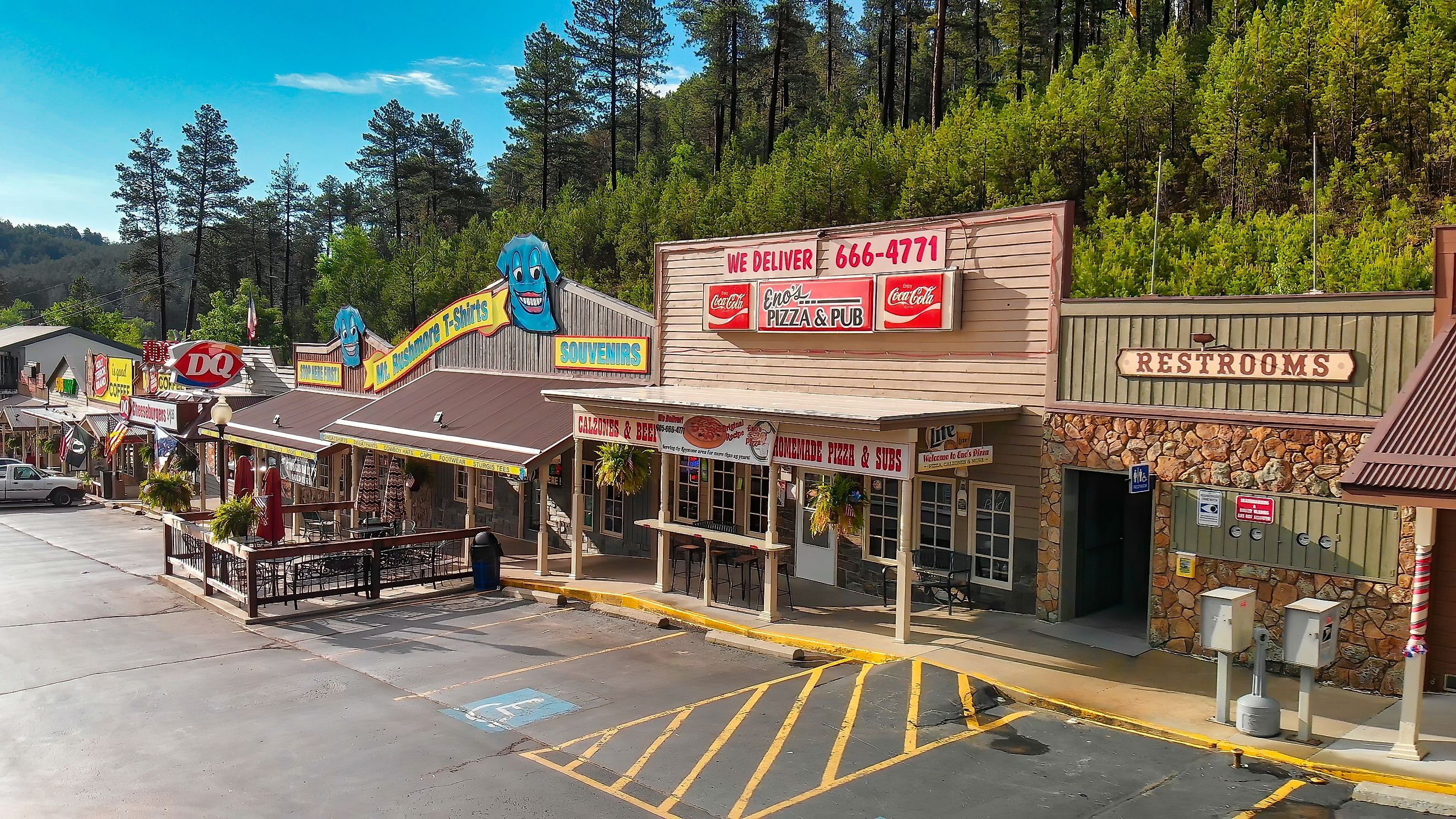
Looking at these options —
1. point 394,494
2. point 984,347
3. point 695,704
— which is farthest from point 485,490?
point 695,704

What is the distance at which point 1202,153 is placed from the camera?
27.9 metres

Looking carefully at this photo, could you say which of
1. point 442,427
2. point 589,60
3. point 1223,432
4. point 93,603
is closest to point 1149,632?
point 1223,432

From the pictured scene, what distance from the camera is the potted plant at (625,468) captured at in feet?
55.6

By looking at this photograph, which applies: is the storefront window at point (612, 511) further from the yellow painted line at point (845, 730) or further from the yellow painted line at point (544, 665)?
the yellow painted line at point (845, 730)

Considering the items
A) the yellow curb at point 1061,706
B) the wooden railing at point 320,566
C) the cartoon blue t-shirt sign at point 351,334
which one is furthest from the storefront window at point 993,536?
the cartoon blue t-shirt sign at point 351,334

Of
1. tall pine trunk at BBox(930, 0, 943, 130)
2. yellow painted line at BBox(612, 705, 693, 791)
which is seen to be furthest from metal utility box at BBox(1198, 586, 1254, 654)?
tall pine trunk at BBox(930, 0, 943, 130)

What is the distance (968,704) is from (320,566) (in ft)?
36.3

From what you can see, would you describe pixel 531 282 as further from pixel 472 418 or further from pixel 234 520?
pixel 234 520

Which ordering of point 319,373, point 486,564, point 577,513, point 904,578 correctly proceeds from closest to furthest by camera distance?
point 904,578, point 577,513, point 486,564, point 319,373

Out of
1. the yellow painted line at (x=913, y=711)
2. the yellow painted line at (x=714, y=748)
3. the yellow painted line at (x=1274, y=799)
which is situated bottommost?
the yellow painted line at (x=714, y=748)

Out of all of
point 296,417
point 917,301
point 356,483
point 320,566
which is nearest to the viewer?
point 917,301

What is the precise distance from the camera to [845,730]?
9617mm

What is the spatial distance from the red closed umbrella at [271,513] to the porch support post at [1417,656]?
15.3 metres

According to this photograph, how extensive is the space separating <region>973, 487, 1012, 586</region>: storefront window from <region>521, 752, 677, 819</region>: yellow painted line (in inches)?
285
